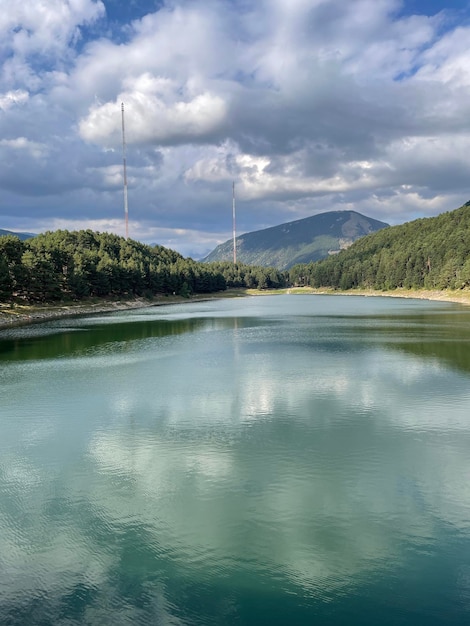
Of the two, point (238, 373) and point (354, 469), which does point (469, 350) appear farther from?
point (354, 469)

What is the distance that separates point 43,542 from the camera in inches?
587

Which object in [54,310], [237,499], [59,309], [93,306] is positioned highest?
[93,306]

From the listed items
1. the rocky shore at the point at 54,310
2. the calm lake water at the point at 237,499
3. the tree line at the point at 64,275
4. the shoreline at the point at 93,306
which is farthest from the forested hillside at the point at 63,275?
the calm lake water at the point at 237,499

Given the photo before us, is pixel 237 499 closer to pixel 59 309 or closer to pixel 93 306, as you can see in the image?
pixel 59 309

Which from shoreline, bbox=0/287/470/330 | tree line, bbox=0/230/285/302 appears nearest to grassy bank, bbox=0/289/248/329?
shoreline, bbox=0/287/470/330

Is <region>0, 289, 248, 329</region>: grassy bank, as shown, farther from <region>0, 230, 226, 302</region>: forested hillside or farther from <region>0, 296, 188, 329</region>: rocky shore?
<region>0, 230, 226, 302</region>: forested hillside

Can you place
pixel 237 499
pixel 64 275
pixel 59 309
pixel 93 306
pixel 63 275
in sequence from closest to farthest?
pixel 237 499 < pixel 59 309 < pixel 63 275 < pixel 64 275 < pixel 93 306

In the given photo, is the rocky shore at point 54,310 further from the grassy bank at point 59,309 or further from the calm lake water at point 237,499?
the calm lake water at point 237,499

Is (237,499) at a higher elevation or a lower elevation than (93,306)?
lower

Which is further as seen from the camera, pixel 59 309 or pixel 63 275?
pixel 63 275

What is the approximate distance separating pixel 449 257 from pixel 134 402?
173 meters

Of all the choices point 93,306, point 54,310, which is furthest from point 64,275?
point 54,310

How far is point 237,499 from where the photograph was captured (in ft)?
57.8

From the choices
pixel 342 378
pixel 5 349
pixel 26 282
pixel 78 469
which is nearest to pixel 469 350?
pixel 342 378
